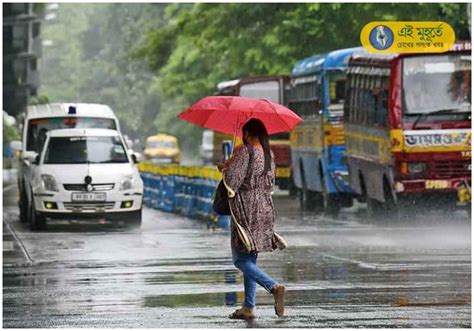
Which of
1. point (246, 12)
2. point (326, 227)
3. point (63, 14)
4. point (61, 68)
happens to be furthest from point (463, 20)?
point (63, 14)

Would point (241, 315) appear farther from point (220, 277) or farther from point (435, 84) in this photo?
point (435, 84)

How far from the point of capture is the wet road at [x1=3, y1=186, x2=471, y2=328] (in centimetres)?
1377

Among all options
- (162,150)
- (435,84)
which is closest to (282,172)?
(435,84)

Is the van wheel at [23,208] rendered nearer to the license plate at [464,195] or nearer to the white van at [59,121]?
the white van at [59,121]

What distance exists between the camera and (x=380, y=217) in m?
30.1

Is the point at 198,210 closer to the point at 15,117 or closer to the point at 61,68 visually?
the point at 15,117

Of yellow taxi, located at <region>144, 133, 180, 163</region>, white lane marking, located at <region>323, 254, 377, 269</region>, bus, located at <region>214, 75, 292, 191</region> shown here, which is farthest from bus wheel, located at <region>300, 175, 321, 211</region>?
yellow taxi, located at <region>144, 133, 180, 163</region>

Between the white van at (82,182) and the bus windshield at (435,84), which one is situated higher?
the bus windshield at (435,84)

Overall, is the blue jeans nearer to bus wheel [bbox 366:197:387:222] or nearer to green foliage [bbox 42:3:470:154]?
bus wheel [bbox 366:197:387:222]

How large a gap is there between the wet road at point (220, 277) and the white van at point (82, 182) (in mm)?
376

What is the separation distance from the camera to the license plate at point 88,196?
27641 millimetres

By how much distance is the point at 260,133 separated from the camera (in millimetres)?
13938

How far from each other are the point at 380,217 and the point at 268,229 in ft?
54.1

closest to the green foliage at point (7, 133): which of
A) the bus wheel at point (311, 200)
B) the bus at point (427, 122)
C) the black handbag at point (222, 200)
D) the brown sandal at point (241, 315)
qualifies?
the bus wheel at point (311, 200)
